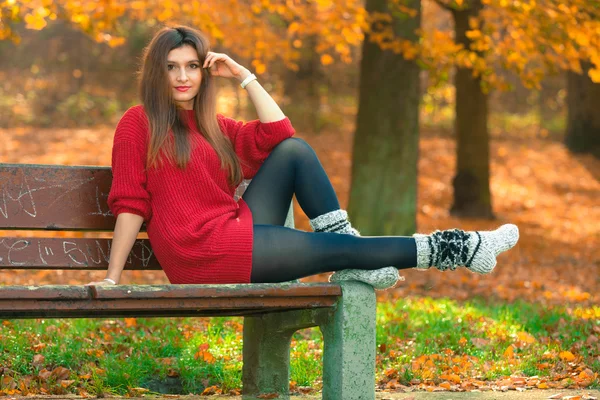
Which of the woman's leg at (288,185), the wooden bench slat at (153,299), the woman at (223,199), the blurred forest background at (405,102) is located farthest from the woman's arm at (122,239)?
the blurred forest background at (405,102)

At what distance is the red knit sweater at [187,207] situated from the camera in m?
3.57

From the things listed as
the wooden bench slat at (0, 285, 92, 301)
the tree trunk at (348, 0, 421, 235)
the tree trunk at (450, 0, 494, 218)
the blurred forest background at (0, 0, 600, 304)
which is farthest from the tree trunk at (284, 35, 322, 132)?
the wooden bench slat at (0, 285, 92, 301)

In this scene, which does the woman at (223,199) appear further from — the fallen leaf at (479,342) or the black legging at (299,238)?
the fallen leaf at (479,342)

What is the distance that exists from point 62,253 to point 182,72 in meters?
0.96

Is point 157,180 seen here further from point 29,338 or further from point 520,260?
point 520,260

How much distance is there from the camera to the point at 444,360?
4609 millimetres

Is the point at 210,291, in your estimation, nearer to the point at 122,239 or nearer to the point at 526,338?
the point at 122,239

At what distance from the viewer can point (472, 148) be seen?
13344 millimetres

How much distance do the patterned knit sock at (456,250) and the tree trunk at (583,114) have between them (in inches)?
583

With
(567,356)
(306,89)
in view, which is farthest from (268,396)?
(306,89)

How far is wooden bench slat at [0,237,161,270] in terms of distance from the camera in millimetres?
3748

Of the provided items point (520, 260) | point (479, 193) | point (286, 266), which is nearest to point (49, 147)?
point (479, 193)

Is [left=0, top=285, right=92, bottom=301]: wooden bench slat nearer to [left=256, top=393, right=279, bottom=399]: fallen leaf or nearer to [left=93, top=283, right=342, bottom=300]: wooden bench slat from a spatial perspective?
[left=93, top=283, right=342, bottom=300]: wooden bench slat

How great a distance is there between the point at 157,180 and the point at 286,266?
2.23 ft
